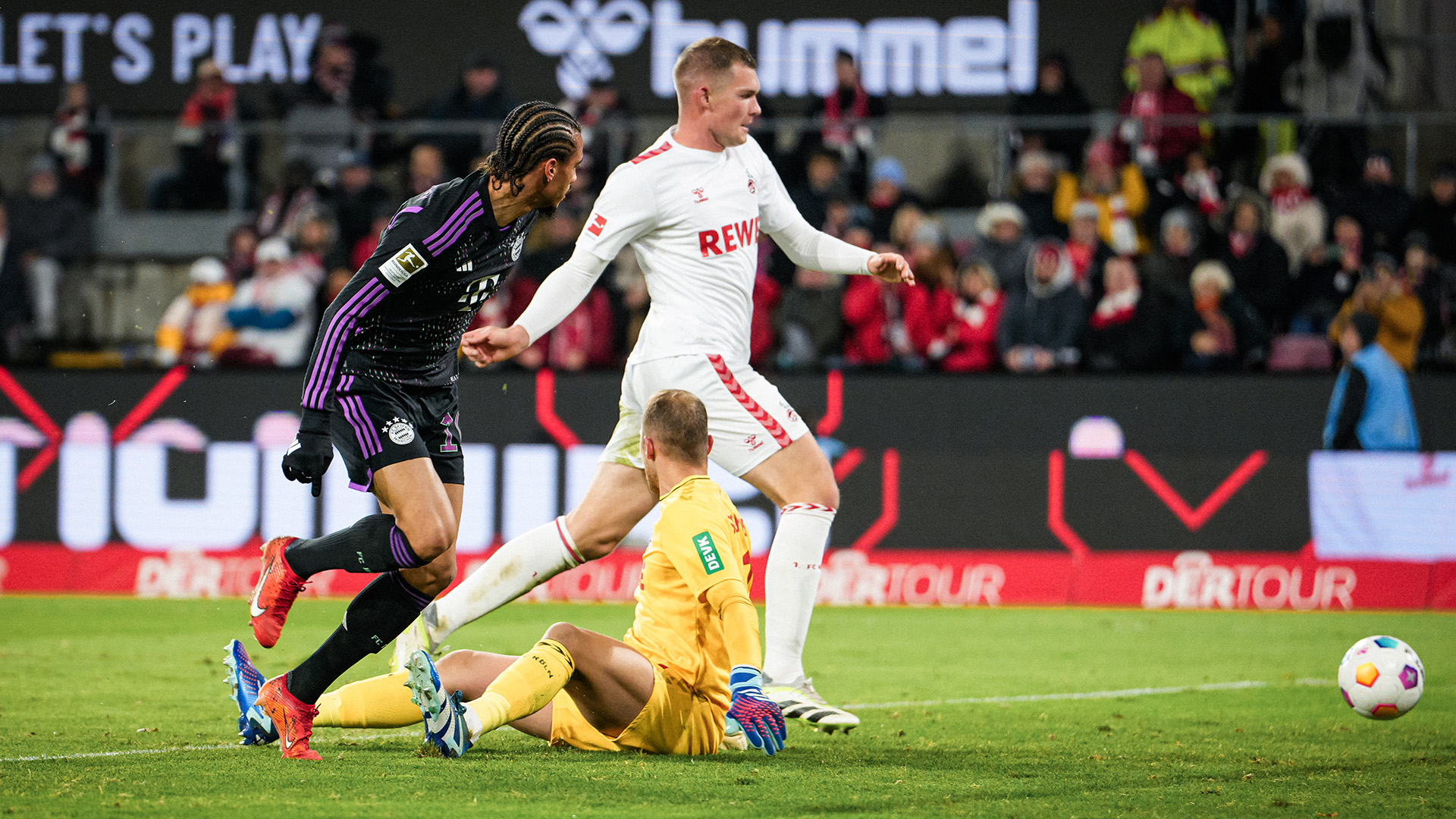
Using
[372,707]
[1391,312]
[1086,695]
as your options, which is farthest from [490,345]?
[1391,312]

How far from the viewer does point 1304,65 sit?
15.3 metres

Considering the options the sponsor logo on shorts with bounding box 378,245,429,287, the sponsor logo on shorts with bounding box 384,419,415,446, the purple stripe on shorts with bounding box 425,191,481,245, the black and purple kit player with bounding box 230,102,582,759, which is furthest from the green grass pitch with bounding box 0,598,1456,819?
the purple stripe on shorts with bounding box 425,191,481,245

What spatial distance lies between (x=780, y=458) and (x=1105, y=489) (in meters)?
6.07

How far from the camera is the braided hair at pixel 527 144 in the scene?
5.56 meters

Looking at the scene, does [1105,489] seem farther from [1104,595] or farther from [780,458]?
[780,458]

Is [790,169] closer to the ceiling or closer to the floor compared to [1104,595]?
closer to the ceiling

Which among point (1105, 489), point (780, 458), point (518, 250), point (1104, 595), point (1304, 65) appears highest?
point (1304, 65)

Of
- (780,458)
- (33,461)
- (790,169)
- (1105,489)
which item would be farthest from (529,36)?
(780,458)

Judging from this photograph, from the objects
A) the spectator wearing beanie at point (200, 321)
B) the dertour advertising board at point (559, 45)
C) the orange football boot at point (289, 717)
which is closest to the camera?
the orange football boot at point (289, 717)

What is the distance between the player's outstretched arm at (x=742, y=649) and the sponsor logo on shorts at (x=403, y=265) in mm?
1384

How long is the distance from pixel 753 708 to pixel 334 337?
5.94 feet

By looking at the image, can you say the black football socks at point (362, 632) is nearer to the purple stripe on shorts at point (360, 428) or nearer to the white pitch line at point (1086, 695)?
the purple stripe on shorts at point (360, 428)

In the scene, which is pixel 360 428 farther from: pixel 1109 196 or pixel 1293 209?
pixel 1293 209

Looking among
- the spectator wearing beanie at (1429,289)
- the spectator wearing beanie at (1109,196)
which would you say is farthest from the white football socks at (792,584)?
the spectator wearing beanie at (1109,196)
